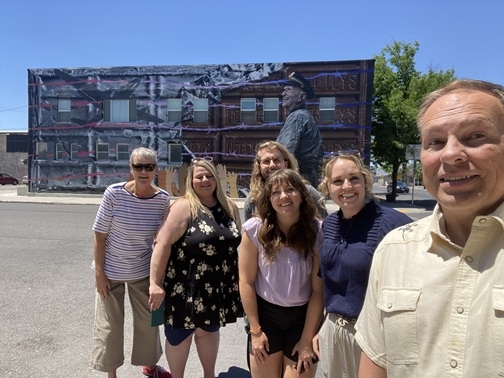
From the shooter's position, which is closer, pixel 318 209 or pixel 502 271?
pixel 502 271

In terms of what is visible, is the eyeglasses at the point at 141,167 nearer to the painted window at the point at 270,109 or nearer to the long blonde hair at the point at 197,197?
the long blonde hair at the point at 197,197

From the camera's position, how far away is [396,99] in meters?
21.8

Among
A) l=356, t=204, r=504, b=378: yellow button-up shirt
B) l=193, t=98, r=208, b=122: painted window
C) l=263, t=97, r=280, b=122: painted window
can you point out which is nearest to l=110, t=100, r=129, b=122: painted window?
l=193, t=98, r=208, b=122: painted window

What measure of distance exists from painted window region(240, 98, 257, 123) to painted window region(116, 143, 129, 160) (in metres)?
7.68

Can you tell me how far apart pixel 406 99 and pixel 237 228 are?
22.0 m

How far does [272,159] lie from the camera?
115 inches

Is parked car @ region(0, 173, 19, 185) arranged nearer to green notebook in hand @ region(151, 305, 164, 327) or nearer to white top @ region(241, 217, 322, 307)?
green notebook in hand @ region(151, 305, 164, 327)

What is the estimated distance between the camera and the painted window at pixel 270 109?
Result: 21.6 m

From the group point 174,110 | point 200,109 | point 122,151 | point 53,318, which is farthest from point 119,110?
point 53,318

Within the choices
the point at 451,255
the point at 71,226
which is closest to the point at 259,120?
the point at 71,226

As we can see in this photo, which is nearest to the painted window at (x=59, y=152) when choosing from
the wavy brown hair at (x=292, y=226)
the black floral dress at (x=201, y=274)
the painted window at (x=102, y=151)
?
the painted window at (x=102, y=151)

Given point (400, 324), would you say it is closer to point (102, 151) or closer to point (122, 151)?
point (122, 151)

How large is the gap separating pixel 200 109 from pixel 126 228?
2030 centimetres

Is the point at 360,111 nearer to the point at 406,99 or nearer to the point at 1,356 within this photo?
the point at 406,99
